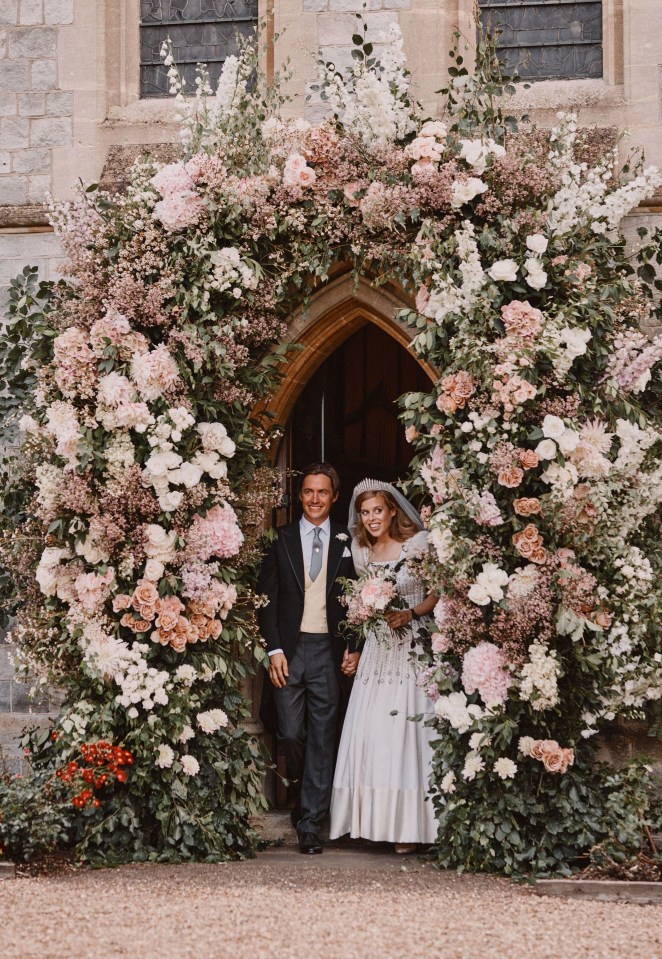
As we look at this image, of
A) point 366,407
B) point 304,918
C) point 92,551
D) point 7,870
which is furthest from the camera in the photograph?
point 366,407

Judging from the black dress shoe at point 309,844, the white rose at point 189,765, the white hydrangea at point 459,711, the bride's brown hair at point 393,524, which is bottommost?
the black dress shoe at point 309,844

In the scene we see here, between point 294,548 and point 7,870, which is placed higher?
point 294,548

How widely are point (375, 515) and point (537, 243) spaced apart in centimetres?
163

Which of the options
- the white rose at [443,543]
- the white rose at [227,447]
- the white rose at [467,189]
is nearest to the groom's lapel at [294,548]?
the white rose at [227,447]

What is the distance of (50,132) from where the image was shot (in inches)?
287

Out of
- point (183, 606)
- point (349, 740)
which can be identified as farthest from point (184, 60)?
point (349, 740)

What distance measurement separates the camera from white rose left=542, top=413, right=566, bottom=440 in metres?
5.59

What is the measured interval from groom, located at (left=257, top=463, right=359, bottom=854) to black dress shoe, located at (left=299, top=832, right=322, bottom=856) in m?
0.10

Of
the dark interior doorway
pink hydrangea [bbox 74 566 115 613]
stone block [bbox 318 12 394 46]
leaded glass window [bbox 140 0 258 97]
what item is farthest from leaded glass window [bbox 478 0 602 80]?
pink hydrangea [bbox 74 566 115 613]

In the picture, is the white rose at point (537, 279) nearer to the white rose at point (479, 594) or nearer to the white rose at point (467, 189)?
the white rose at point (467, 189)

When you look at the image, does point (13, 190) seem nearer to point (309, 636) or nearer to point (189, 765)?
point (309, 636)

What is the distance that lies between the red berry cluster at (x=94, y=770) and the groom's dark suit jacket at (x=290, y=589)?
3.31ft

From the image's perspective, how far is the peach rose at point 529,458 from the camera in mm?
5594

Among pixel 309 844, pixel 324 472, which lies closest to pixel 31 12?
pixel 324 472
